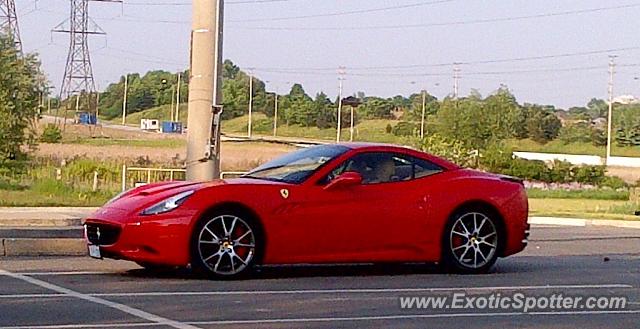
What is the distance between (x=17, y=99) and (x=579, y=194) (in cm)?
2315

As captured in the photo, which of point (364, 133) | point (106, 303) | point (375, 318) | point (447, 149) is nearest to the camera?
point (375, 318)

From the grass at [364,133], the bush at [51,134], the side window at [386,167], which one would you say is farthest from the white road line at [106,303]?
the grass at [364,133]

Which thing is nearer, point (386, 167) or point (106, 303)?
point (106, 303)

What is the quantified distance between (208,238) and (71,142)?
62.5 m

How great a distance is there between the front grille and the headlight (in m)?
0.35

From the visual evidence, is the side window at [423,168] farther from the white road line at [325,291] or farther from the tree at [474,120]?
the tree at [474,120]

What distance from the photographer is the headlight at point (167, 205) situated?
434 inches

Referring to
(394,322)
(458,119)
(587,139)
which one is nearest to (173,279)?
(394,322)

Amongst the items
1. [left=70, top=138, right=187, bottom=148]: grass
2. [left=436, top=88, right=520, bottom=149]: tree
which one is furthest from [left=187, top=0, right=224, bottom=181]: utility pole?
[left=70, top=138, right=187, bottom=148]: grass

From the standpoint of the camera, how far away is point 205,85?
1538cm

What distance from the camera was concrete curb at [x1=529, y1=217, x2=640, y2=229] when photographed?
93.0ft

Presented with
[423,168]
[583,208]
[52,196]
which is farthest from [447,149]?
[423,168]

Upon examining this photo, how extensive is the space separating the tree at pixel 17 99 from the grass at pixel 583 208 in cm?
1990

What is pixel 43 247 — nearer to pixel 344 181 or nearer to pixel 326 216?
pixel 326 216
